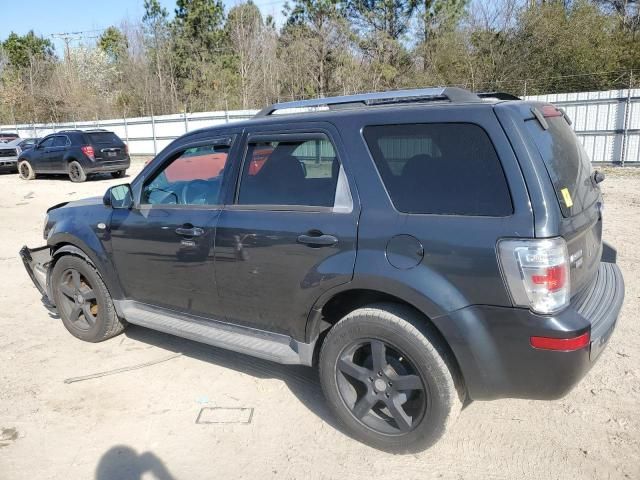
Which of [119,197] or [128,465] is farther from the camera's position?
[119,197]

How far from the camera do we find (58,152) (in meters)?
17.0

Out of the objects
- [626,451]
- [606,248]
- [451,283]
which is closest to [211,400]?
[451,283]

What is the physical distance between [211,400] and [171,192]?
1.56 metres

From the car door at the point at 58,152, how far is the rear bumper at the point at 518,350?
17.0 meters

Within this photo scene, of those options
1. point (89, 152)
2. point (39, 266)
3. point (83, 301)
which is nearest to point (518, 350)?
point (83, 301)

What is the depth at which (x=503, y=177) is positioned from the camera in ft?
8.27

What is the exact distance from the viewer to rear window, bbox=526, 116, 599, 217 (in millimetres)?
2621

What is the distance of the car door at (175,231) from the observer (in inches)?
141

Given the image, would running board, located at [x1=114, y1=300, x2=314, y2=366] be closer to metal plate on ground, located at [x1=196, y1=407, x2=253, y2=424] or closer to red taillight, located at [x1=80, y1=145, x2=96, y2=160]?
metal plate on ground, located at [x1=196, y1=407, x2=253, y2=424]

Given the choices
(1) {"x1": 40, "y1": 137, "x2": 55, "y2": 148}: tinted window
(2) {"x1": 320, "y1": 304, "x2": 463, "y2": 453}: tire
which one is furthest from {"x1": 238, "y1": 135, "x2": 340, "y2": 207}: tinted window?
(1) {"x1": 40, "y1": 137, "x2": 55, "y2": 148}: tinted window

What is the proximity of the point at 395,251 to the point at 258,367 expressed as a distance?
72.7 inches

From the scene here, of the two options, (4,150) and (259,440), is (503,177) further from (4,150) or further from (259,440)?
(4,150)

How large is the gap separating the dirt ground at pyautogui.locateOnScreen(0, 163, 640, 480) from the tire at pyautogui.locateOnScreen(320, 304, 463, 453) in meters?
0.17

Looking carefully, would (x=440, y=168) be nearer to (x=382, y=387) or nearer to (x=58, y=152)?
(x=382, y=387)
